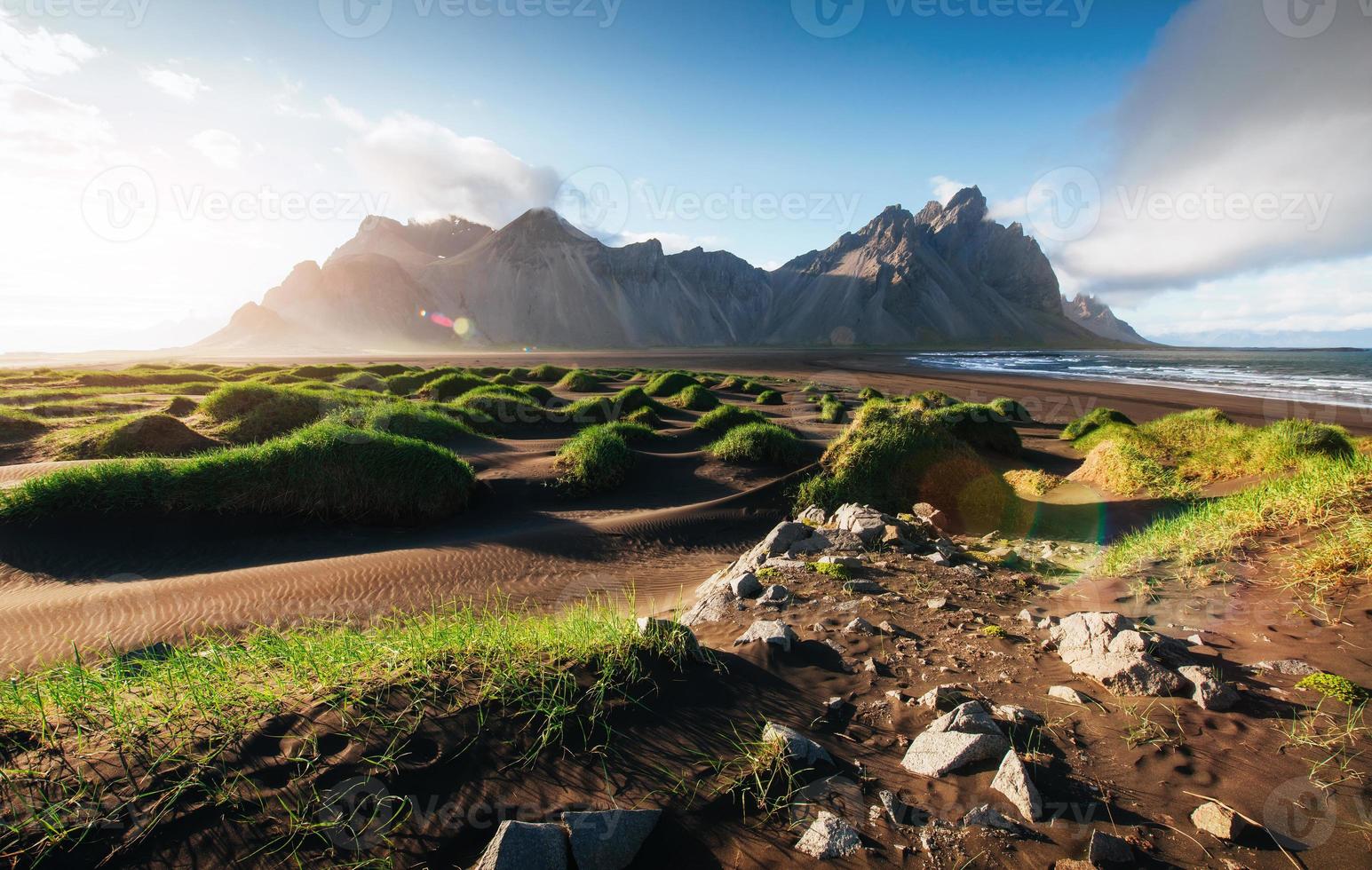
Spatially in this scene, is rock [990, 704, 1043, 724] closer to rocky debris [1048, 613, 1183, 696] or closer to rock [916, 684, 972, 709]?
rock [916, 684, 972, 709]

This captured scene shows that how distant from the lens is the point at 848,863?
2002 millimetres

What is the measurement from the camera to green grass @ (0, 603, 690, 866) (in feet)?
6.48

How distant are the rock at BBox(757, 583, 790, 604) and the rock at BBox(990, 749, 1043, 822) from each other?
2.23 m

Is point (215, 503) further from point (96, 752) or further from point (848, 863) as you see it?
point (848, 863)

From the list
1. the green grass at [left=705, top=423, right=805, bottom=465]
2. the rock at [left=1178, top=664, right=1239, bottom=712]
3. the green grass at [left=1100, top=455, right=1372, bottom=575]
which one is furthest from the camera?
the green grass at [left=705, top=423, right=805, bottom=465]

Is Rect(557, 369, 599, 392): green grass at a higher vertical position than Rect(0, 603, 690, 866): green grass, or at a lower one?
higher

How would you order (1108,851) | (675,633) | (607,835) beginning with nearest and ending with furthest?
(1108,851) < (607,835) < (675,633)

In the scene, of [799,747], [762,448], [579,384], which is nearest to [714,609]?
[799,747]

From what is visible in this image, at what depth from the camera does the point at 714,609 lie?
4.53m

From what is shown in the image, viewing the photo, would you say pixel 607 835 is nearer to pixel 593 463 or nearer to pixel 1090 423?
pixel 593 463

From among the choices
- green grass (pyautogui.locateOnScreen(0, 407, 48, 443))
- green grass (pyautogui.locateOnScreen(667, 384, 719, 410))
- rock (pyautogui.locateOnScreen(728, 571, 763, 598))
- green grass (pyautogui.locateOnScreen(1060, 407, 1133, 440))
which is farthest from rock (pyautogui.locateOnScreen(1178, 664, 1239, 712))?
green grass (pyautogui.locateOnScreen(667, 384, 719, 410))

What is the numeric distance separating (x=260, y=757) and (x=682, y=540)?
683 centimetres

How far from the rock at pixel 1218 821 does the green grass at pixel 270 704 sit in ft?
7.41

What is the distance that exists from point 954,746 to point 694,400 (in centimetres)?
1996
